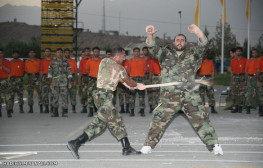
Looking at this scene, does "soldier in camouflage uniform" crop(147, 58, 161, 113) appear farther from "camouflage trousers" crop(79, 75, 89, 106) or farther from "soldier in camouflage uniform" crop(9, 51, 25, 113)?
"soldier in camouflage uniform" crop(9, 51, 25, 113)

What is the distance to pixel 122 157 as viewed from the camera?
743 cm

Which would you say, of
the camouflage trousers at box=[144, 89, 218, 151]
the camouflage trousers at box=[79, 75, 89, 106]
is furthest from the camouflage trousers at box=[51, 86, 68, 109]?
the camouflage trousers at box=[144, 89, 218, 151]

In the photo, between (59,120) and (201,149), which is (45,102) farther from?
(201,149)

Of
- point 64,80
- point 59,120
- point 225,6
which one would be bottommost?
point 59,120

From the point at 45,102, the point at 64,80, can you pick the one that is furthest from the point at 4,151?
the point at 45,102

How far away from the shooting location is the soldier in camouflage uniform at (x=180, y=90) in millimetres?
7562

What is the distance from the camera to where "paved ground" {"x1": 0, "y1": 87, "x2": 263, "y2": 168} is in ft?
22.9

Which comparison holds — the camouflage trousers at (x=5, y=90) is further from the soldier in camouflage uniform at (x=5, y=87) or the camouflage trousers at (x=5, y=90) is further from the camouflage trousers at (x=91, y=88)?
the camouflage trousers at (x=91, y=88)

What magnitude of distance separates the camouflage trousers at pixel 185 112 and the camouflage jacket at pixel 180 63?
140 millimetres

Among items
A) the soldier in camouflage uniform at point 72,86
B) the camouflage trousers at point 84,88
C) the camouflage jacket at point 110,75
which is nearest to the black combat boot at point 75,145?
the camouflage jacket at point 110,75

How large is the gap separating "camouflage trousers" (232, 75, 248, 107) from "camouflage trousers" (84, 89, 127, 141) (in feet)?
25.6

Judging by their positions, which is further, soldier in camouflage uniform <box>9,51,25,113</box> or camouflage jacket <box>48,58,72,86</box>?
soldier in camouflage uniform <box>9,51,25,113</box>

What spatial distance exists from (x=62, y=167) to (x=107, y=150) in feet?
5.17

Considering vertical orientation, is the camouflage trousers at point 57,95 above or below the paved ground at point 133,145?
above
